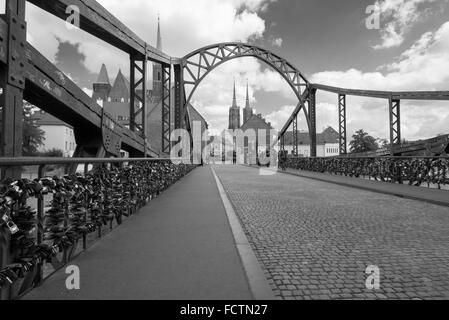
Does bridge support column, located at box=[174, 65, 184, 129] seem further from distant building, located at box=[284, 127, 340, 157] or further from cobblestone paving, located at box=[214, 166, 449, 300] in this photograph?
distant building, located at box=[284, 127, 340, 157]

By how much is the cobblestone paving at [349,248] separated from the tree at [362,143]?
73.3 m

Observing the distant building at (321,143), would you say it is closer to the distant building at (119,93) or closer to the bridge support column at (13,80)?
the distant building at (119,93)

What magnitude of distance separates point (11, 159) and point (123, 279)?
1397 millimetres

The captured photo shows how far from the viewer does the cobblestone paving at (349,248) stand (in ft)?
9.64

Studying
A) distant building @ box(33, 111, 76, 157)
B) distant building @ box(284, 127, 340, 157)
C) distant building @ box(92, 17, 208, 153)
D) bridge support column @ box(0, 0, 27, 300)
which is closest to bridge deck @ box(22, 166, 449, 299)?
bridge support column @ box(0, 0, 27, 300)

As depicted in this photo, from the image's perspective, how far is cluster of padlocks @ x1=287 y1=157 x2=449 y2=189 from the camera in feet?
39.3

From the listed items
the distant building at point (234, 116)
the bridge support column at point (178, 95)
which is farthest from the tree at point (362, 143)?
the bridge support column at point (178, 95)

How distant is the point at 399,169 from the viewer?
14.0 m

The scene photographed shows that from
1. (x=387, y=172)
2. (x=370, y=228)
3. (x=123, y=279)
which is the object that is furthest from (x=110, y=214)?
(x=387, y=172)

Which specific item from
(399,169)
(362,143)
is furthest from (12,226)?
(362,143)

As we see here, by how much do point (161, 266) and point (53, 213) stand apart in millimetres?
1139

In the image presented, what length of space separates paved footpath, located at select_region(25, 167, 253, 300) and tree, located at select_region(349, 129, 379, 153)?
251 ft

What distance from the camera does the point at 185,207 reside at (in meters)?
7.48
